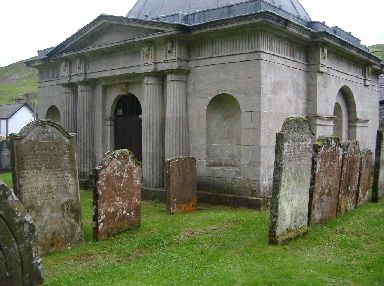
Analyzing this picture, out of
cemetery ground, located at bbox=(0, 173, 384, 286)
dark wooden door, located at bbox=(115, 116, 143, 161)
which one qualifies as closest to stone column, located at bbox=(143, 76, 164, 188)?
dark wooden door, located at bbox=(115, 116, 143, 161)

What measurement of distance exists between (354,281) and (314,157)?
315 centimetres

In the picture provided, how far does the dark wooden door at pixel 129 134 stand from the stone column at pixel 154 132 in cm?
135

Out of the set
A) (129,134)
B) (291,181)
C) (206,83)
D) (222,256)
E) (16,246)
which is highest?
(206,83)

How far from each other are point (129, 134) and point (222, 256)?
333 inches

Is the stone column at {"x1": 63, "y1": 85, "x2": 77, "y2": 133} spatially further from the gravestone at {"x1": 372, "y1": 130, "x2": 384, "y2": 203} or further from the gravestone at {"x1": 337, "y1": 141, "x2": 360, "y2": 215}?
the gravestone at {"x1": 372, "y1": 130, "x2": 384, "y2": 203}

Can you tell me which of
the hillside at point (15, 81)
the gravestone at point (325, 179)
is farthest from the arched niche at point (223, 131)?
the hillside at point (15, 81)

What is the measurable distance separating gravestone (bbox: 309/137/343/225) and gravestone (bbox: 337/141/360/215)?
0.31m

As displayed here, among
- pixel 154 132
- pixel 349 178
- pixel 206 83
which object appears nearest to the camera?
pixel 349 178

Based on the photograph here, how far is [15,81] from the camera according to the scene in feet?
311

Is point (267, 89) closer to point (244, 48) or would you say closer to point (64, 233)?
point (244, 48)

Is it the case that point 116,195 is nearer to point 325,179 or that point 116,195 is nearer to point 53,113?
point 325,179

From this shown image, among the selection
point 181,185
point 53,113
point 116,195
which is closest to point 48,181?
point 116,195

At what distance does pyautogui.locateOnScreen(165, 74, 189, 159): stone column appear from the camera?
12594 millimetres

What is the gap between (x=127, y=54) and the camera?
1383cm
